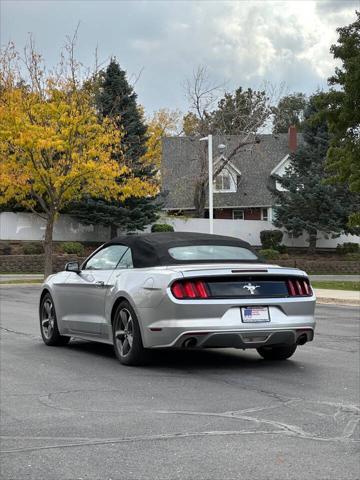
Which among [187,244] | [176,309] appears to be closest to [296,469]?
[176,309]

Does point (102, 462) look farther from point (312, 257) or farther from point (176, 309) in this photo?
point (312, 257)

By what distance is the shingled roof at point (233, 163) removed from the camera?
56.4 m

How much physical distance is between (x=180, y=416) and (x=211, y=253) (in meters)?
3.39

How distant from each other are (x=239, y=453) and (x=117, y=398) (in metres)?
2.18

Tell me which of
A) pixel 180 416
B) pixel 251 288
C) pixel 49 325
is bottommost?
pixel 180 416

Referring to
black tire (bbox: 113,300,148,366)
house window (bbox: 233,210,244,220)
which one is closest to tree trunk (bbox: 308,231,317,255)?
house window (bbox: 233,210,244,220)

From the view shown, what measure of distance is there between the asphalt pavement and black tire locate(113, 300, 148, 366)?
0.14m

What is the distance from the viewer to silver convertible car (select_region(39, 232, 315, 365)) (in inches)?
332

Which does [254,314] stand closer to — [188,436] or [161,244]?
[161,244]

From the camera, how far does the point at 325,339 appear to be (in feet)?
40.5

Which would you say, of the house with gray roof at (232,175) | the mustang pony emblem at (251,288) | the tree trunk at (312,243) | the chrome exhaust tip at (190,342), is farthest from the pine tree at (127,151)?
the chrome exhaust tip at (190,342)

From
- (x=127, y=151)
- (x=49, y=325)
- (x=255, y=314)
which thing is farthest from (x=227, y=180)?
(x=255, y=314)

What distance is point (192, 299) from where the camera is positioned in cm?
848

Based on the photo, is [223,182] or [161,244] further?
[223,182]
